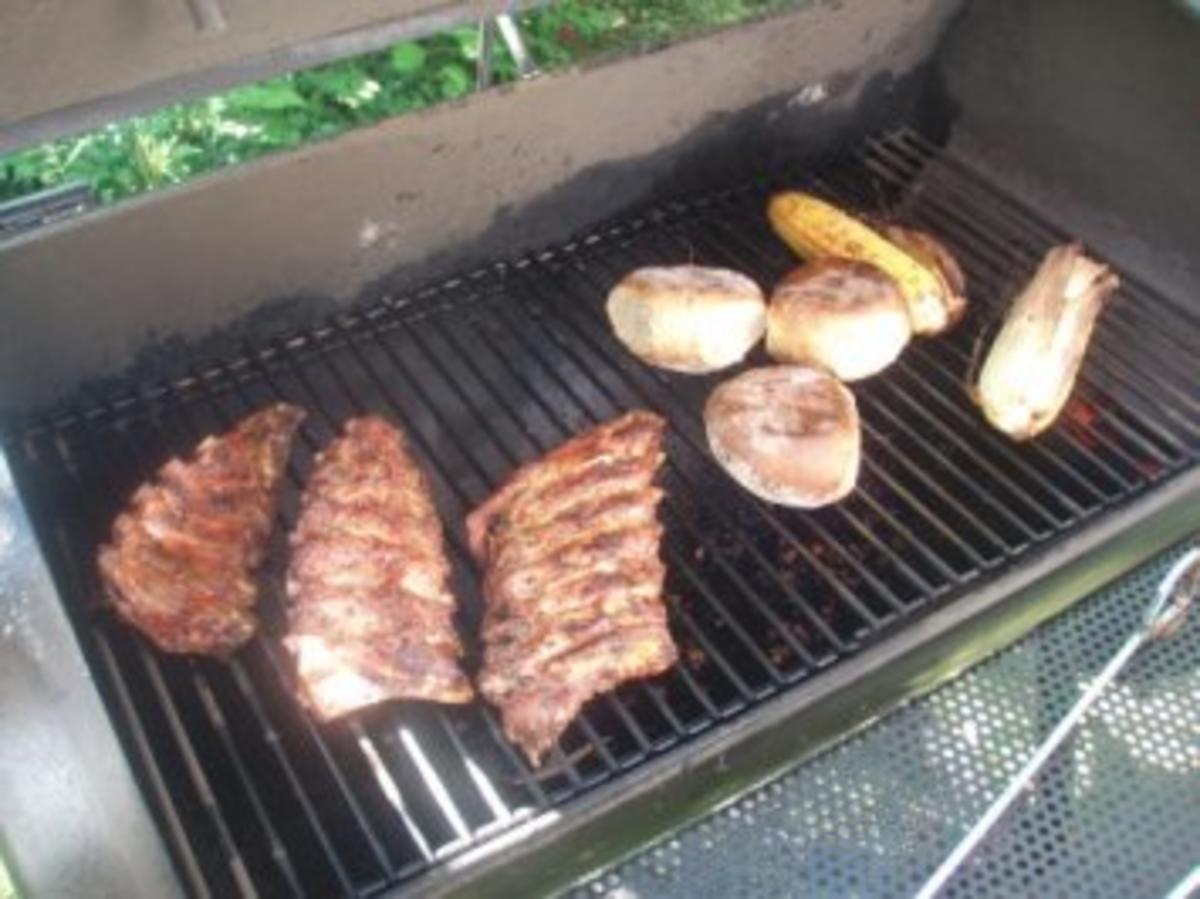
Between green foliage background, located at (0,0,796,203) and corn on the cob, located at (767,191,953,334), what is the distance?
1143 millimetres

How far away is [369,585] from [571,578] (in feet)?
1.47

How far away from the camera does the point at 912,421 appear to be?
348 cm

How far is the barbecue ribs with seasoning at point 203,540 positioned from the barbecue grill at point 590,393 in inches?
4.3

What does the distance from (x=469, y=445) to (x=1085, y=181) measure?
216 centimetres

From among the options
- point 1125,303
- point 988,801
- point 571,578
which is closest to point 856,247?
point 1125,303

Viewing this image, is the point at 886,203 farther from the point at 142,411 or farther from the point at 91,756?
the point at 91,756

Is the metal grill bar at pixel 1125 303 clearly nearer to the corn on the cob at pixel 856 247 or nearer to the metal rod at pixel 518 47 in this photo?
the corn on the cob at pixel 856 247

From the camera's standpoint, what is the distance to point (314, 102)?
5.76 metres

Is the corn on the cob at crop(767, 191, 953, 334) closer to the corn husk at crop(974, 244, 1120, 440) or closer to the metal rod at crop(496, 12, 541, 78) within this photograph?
the corn husk at crop(974, 244, 1120, 440)

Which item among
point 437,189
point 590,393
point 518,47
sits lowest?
point 590,393

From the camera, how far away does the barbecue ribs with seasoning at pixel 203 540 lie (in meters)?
2.69

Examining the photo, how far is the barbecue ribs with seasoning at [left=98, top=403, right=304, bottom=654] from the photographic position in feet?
8.82

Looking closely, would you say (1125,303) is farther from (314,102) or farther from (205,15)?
(314,102)

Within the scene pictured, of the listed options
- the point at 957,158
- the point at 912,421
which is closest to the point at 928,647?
the point at 912,421
